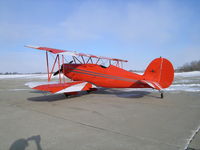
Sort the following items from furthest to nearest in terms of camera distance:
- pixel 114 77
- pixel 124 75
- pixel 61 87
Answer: pixel 114 77 → pixel 124 75 → pixel 61 87

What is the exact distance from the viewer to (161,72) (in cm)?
709

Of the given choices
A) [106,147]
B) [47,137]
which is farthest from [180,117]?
[47,137]

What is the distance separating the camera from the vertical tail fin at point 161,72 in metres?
6.88

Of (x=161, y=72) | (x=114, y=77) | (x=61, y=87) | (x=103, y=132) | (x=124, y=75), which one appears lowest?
(x=103, y=132)

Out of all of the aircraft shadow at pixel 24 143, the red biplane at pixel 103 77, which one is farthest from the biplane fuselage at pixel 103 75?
the aircraft shadow at pixel 24 143

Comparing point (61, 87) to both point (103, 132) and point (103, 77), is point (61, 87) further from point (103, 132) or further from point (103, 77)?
point (103, 132)

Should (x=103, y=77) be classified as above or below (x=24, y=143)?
above

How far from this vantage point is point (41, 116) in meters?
4.43

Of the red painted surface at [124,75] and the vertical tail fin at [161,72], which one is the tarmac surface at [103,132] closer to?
the vertical tail fin at [161,72]

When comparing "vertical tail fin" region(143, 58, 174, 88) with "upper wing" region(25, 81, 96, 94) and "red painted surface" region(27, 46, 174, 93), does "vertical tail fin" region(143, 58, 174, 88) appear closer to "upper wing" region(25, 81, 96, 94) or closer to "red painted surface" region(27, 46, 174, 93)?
"red painted surface" region(27, 46, 174, 93)

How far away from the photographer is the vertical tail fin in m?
6.88

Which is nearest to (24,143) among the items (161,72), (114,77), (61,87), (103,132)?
(103,132)

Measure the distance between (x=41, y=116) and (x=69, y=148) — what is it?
2.35m

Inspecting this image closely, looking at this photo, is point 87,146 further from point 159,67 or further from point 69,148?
point 159,67
